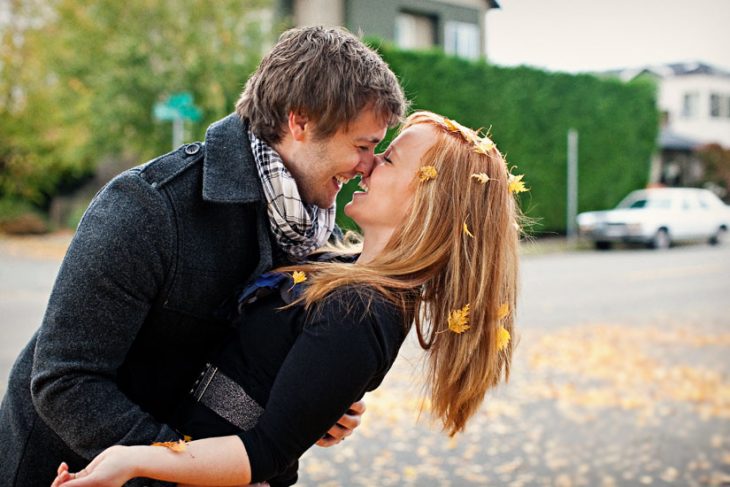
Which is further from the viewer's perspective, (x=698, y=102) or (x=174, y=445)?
(x=698, y=102)

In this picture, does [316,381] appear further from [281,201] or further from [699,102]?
[699,102]

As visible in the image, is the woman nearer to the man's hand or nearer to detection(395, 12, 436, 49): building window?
the man's hand

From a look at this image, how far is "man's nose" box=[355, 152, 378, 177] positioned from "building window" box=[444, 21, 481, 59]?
1055 inches

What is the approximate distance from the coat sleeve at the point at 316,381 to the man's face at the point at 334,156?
16.5 inches

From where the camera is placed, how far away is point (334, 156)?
7.34 ft

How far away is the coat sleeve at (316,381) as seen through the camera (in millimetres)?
1887

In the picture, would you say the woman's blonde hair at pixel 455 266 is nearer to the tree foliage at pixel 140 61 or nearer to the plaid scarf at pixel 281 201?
the plaid scarf at pixel 281 201

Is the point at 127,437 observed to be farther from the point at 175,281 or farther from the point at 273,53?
the point at 273,53

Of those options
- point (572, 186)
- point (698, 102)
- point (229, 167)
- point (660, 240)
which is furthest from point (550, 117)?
point (698, 102)

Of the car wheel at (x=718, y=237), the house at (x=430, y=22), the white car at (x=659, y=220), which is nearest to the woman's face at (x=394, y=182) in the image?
the white car at (x=659, y=220)

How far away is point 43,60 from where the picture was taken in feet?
71.0

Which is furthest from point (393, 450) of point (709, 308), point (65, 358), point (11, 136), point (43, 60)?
point (11, 136)

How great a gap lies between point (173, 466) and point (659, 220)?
70.1ft

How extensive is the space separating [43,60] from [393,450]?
1840 cm
